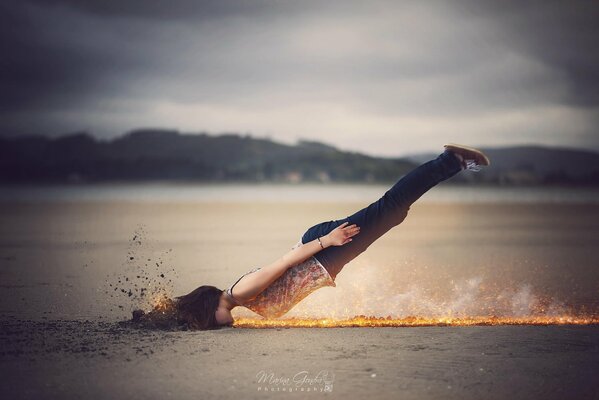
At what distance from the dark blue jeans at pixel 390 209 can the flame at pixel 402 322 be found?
907mm

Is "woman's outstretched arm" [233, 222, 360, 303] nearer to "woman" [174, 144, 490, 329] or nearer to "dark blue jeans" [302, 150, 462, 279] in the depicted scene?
"woman" [174, 144, 490, 329]

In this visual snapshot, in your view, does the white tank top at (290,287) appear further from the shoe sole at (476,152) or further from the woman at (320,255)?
the shoe sole at (476,152)

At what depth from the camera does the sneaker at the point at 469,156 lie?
259 inches

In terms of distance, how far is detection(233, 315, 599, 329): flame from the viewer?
7.12 meters

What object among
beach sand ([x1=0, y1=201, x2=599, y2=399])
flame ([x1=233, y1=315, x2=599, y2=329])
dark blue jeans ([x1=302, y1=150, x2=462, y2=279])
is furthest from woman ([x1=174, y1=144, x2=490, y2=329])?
flame ([x1=233, y1=315, x2=599, y2=329])

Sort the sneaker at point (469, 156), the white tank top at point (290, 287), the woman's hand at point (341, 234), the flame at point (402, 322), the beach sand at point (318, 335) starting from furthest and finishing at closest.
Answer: the flame at point (402, 322) → the white tank top at point (290, 287) → the sneaker at point (469, 156) → the woman's hand at point (341, 234) → the beach sand at point (318, 335)

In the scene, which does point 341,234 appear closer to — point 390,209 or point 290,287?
point 390,209

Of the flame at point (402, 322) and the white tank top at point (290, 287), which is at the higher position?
the white tank top at point (290, 287)

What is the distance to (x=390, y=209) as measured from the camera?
21.5ft

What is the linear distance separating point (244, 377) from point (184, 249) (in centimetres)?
1094

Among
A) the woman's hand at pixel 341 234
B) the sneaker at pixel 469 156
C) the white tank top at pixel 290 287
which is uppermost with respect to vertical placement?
the sneaker at pixel 469 156

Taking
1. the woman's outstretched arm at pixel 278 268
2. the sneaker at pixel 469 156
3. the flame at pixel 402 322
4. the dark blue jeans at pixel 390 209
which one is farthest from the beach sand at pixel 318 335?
the sneaker at pixel 469 156

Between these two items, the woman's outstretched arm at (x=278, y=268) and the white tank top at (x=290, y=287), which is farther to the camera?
the white tank top at (x=290, y=287)

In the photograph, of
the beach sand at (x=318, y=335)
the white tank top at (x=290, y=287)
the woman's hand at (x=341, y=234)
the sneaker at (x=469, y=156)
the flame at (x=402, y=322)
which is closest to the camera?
the beach sand at (x=318, y=335)
